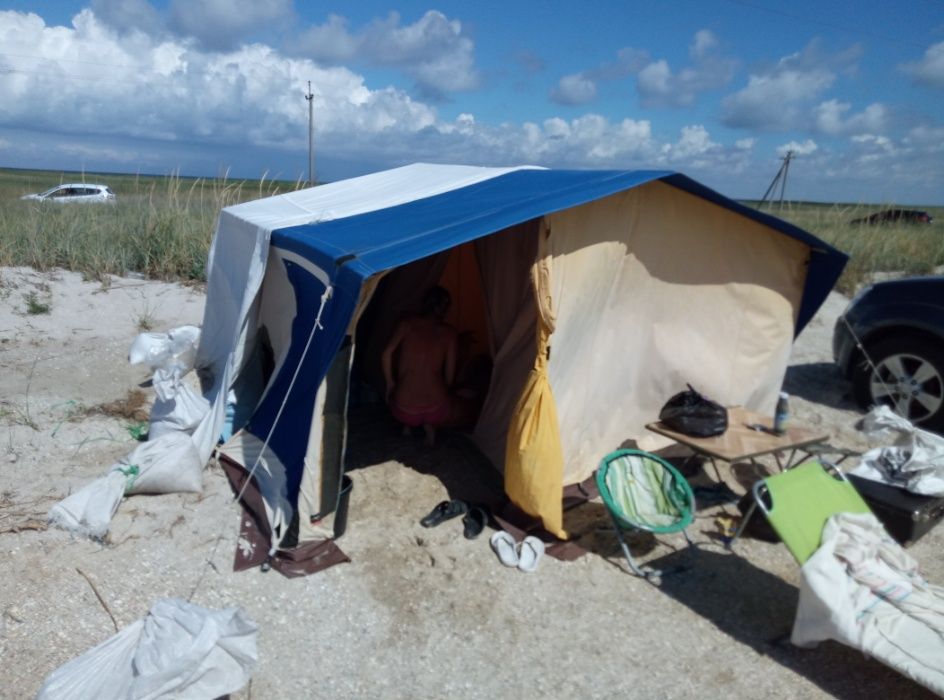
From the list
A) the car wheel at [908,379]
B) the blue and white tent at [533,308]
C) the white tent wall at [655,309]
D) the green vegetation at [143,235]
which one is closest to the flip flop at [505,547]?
the blue and white tent at [533,308]

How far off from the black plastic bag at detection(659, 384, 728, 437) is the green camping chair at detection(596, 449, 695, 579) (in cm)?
39

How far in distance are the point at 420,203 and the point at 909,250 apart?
11374 mm

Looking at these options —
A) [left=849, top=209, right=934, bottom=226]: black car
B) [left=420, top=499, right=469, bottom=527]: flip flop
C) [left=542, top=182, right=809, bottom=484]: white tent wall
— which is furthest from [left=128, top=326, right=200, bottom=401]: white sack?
[left=849, top=209, right=934, bottom=226]: black car

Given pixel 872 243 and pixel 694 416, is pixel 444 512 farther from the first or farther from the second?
pixel 872 243

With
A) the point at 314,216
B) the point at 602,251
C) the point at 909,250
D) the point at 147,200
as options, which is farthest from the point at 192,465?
the point at 909,250

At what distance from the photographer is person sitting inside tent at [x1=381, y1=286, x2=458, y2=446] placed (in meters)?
5.20

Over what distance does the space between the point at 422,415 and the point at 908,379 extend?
4.12 metres

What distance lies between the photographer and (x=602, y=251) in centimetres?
448

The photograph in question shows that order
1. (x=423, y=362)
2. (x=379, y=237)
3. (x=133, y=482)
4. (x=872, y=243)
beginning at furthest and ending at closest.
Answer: (x=872, y=243), (x=423, y=362), (x=133, y=482), (x=379, y=237)

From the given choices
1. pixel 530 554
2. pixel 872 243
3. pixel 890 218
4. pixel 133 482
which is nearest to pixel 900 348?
pixel 530 554

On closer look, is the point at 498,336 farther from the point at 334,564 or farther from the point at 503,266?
the point at 334,564

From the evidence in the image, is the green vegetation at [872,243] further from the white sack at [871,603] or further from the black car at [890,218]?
the white sack at [871,603]

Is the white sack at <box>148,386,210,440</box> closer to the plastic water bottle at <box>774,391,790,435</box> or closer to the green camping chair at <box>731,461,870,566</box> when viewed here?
the green camping chair at <box>731,461,870,566</box>

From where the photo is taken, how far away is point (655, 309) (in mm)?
4891
